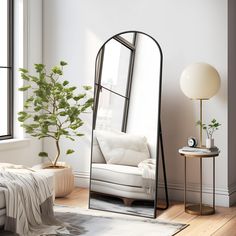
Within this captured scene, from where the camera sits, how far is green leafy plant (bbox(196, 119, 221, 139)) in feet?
15.7

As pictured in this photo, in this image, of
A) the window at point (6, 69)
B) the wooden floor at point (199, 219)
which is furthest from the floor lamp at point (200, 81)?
the window at point (6, 69)

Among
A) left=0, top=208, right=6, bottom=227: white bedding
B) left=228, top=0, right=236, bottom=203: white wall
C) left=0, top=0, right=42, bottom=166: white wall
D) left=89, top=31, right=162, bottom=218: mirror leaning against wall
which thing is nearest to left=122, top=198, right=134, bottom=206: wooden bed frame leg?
left=89, top=31, right=162, bottom=218: mirror leaning against wall

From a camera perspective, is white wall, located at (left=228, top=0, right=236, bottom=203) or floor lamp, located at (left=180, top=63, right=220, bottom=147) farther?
white wall, located at (left=228, top=0, right=236, bottom=203)

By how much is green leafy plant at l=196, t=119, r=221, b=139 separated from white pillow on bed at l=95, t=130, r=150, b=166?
0.55m

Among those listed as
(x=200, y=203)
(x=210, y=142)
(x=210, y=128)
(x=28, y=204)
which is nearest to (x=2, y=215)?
(x=28, y=204)

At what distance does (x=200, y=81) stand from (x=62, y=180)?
170 cm

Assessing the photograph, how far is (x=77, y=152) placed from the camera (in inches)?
232

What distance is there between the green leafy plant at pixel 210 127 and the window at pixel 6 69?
2.12m

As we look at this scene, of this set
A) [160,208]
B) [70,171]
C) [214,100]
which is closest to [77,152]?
[70,171]

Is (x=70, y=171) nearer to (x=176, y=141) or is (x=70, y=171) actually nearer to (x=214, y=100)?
(x=176, y=141)

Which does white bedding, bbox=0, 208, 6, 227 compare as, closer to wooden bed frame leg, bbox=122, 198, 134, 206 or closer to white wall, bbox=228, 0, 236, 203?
wooden bed frame leg, bbox=122, 198, 134, 206

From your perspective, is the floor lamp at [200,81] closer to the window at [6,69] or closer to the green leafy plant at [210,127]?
the green leafy plant at [210,127]

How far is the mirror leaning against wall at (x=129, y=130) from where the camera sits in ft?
15.7

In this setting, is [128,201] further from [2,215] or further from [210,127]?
[2,215]
